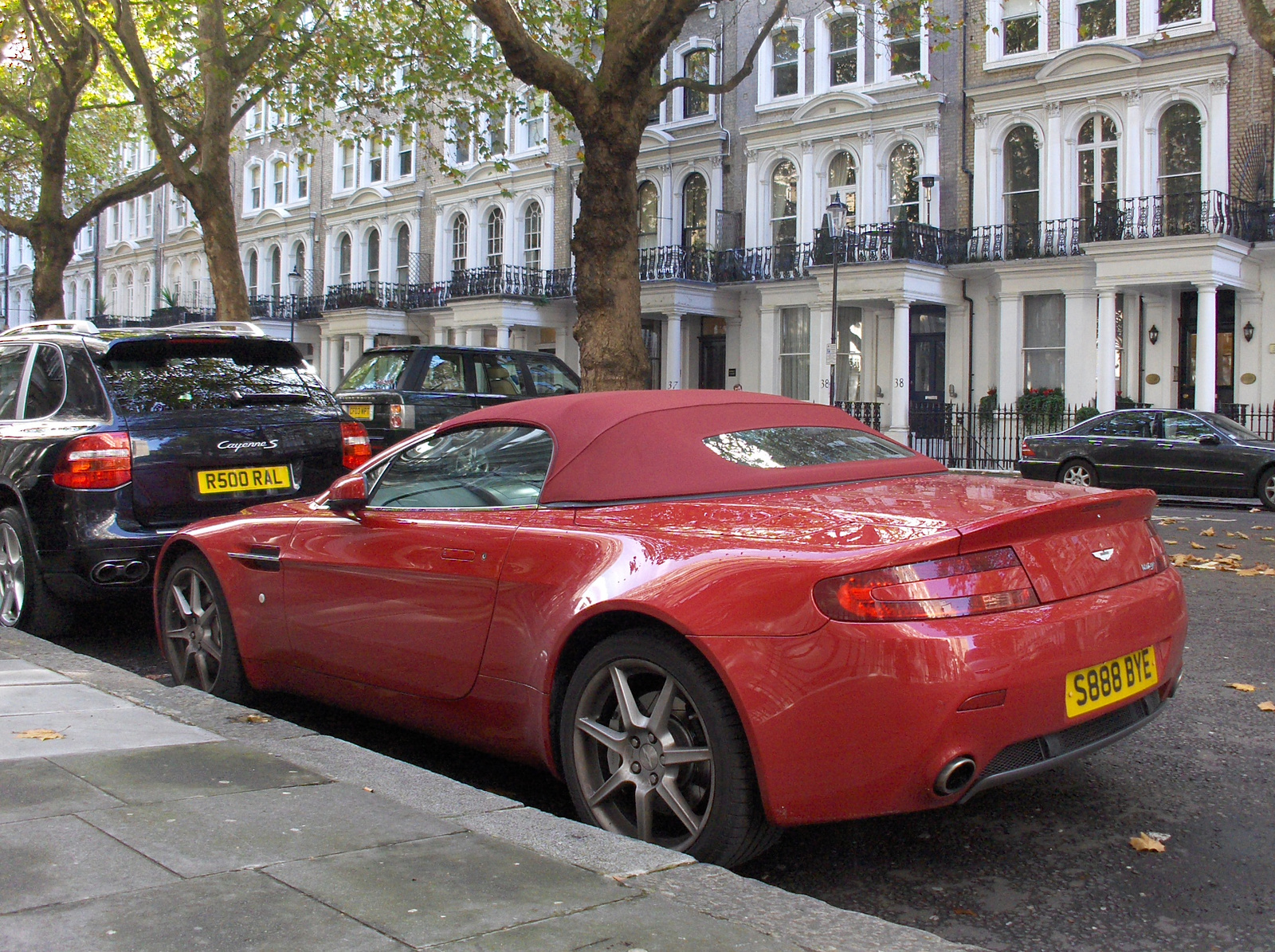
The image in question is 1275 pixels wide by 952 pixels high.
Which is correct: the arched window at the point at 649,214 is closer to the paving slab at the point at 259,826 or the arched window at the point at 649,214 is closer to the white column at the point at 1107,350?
the white column at the point at 1107,350

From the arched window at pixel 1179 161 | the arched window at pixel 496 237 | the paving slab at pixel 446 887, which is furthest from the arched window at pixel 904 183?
the paving slab at pixel 446 887

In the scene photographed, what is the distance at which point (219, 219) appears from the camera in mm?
19344

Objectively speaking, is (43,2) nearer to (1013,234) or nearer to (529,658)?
(1013,234)

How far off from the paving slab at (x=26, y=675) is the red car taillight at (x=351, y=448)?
2.20m

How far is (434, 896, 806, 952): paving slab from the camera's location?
2438 millimetres

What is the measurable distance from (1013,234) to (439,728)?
23.8 metres

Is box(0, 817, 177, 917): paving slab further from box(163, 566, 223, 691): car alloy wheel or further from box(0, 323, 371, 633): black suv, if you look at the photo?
box(0, 323, 371, 633): black suv

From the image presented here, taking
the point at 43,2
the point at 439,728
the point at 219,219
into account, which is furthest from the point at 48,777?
the point at 43,2

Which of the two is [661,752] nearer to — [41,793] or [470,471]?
[470,471]

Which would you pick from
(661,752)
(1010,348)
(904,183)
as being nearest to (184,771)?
(661,752)

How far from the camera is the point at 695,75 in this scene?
102ft

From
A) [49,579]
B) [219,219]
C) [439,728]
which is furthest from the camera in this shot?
[219,219]

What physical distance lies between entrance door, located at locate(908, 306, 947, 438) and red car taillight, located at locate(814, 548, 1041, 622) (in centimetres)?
2463

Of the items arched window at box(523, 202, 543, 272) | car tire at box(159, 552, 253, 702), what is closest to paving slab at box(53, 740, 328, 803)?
car tire at box(159, 552, 253, 702)
